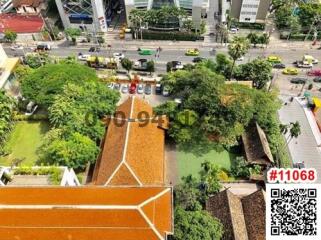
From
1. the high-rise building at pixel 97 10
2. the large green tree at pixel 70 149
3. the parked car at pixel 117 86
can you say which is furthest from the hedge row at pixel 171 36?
the large green tree at pixel 70 149

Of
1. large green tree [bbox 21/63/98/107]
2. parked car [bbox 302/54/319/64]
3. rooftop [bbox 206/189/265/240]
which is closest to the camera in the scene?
rooftop [bbox 206/189/265/240]

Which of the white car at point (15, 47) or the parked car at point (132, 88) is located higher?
the white car at point (15, 47)

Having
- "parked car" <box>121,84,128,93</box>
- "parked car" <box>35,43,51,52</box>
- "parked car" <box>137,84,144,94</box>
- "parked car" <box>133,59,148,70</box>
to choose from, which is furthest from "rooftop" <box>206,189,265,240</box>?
"parked car" <box>35,43,51,52</box>

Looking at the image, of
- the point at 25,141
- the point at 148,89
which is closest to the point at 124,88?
the point at 148,89

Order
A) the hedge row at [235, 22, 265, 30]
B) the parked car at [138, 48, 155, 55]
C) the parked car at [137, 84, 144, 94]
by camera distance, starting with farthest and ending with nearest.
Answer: the hedge row at [235, 22, 265, 30] → the parked car at [138, 48, 155, 55] → the parked car at [137, 84, 144, 94]

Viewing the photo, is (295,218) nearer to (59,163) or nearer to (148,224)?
(148,224)

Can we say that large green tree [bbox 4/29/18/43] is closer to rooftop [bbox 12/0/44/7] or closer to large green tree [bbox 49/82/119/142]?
rooftop [bbox 12/0/44/7]

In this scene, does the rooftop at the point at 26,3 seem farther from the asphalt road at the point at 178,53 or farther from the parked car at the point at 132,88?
the parked car at the point at 132,88
